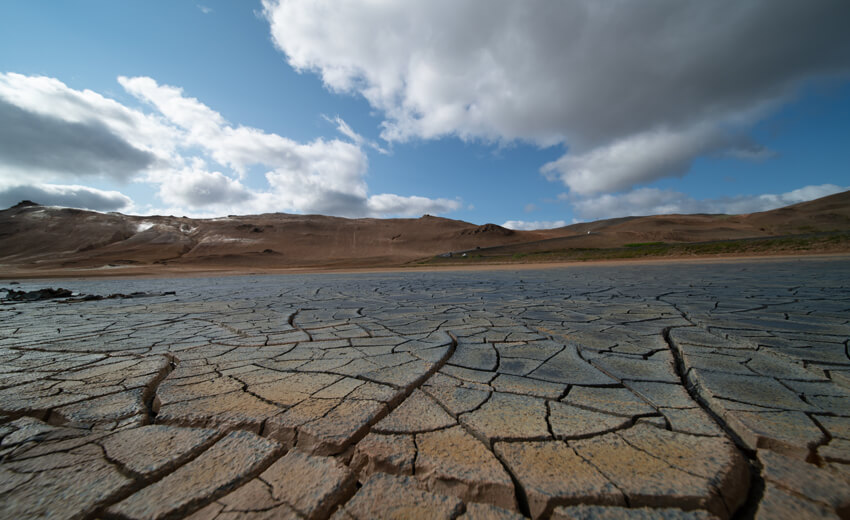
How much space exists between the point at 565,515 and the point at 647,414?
2.54 feet

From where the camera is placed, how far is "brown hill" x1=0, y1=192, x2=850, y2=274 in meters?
28.8

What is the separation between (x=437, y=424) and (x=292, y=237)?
40.7 meters

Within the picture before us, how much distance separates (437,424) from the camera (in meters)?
1.35

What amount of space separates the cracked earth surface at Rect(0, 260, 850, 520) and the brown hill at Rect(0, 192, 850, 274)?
23117 mm

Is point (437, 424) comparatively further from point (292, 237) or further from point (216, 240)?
point (216, 240)

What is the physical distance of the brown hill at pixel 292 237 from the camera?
2878 centimetres

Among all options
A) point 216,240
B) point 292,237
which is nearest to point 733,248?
point 292,237

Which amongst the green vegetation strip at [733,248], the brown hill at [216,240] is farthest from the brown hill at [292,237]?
the green vegetation strip at [733,248]

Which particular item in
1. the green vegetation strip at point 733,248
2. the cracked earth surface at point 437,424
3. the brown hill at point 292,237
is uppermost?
the brown hill at point 292,237

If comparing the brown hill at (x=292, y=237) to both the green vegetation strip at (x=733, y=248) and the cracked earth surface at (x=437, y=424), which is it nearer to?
the green vegetation strip at (x=733, y=248)

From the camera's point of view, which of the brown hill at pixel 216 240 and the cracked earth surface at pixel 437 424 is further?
the brown hill at pixel 216 240

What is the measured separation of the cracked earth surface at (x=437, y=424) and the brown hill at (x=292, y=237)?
75.8 feet

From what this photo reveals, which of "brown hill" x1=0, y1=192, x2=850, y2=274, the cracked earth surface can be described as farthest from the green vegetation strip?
the cracked earth surface

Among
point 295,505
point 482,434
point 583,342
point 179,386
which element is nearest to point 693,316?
point 583,342
